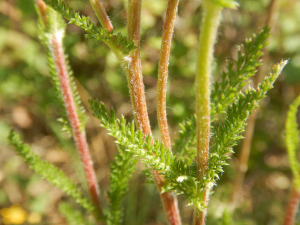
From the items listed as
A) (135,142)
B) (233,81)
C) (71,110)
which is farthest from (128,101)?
(135,142)

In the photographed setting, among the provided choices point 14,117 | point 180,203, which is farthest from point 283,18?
point 14,117

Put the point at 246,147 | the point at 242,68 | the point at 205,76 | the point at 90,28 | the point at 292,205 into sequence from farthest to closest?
1. the point at 246,147
2. the point at 292,205
3. the point at 242,68
4. the point at 90,28
5. the point at 205,76

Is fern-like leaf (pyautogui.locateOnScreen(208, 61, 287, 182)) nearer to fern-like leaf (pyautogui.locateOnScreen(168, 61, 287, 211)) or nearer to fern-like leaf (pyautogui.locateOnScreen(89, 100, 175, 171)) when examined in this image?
fern-like leaf (pyautogui.locateOnScreen(168, 61, 287, 211))

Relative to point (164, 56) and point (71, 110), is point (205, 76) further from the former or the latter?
point (71, 110)

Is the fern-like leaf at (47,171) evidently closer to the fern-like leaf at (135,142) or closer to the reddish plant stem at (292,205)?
the fern-like leaf at (135,142)

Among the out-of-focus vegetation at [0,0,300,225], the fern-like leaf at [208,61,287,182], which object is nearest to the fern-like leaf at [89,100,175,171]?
the fern-like leaf at [208,61,287,182]

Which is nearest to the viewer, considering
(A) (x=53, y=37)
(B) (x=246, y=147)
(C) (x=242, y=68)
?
(C) (x=242, y=68)
